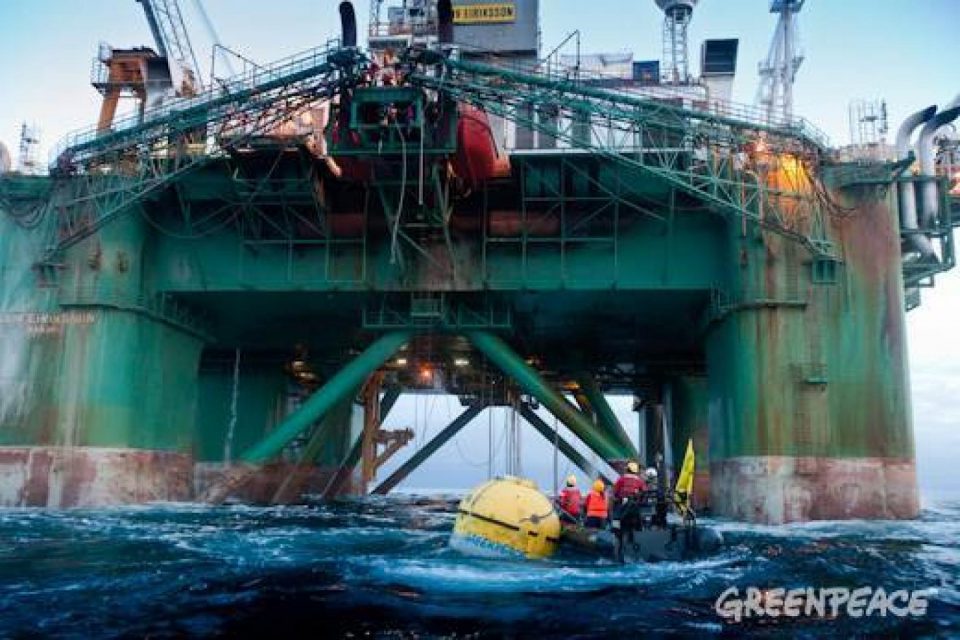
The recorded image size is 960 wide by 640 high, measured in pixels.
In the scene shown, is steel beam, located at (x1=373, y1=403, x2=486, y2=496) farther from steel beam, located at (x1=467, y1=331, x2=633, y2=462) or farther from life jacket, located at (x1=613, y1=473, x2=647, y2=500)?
life jacket, located at (x1=613, y1=473, x2=647, y2=500)

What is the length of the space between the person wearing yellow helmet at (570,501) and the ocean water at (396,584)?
1.51 metres

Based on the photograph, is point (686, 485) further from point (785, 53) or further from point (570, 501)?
point (785, 53)

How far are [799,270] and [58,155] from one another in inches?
961

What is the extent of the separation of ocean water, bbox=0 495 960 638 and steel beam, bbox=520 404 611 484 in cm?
1898

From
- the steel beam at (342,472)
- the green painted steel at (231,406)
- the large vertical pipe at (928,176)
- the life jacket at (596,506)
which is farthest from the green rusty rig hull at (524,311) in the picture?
the steel beam at (342,472)

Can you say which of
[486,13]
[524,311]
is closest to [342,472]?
[524,311]

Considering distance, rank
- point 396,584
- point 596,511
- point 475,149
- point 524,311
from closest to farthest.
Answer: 1. point 396,584
2. point 596,511
3. point 475,149
4. point 524,311

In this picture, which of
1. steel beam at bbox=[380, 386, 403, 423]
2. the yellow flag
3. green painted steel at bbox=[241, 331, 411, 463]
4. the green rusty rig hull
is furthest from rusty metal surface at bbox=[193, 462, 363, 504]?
the yellow flag

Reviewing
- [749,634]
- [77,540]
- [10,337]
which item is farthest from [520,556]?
[10,337]

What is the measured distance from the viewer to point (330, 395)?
29.9 m

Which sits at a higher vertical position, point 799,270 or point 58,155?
point 58,155

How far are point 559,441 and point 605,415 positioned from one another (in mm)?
9730

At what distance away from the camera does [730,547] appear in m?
18.2

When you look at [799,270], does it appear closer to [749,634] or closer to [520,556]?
[520,556]
